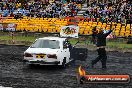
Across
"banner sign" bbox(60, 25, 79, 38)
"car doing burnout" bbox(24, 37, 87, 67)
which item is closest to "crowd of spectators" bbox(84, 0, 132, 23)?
"banner sign" bbox(60, 25, 79, 38)

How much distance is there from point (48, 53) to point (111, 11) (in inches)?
736

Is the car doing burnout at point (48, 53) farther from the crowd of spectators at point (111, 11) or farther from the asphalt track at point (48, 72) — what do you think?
the crowd of spectators at point (111, 11)

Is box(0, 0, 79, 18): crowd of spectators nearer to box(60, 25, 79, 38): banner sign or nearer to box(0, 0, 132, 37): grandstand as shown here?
box(0, 0, 132, 37): grandstand

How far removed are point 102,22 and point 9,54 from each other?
1106 cm

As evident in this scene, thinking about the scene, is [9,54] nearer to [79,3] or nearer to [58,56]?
[58,56]

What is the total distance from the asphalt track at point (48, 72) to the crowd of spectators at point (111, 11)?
8.97 metres

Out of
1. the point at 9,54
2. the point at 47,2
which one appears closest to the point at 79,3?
the point at 47,2

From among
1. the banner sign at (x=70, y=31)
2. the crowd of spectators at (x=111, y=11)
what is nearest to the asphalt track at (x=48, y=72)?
the banner sign at (x=70, y=31)

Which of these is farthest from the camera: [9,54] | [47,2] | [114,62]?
[47,2]

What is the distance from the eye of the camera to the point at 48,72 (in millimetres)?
19516

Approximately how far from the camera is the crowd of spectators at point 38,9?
3956 cm

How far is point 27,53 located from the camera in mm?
19953

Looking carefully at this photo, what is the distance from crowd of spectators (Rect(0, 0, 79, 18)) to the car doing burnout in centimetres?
1768

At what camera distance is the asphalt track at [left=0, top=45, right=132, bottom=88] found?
16.1 m
